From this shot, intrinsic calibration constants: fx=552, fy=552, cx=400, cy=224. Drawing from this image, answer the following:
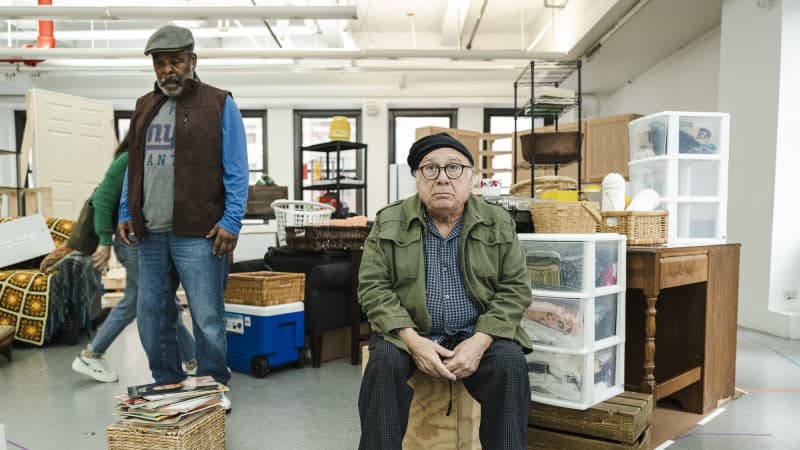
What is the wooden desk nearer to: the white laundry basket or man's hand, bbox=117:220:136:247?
man's hand, bbox=117:220:136:247

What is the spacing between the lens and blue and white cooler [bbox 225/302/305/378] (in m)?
Answer: 3.21

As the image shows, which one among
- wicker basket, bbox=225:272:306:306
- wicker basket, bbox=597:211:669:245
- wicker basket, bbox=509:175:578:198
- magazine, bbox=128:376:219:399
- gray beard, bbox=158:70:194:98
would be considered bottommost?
magazine, bbox=128:376:219:399

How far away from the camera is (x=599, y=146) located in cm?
758

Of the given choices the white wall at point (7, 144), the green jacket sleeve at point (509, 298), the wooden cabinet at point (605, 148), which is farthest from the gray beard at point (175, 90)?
the white wall at point (7, 144)

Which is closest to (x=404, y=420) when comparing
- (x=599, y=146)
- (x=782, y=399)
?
(x=782, y=399)

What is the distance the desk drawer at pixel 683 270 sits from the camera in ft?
7.32

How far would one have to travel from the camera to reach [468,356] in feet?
5.51

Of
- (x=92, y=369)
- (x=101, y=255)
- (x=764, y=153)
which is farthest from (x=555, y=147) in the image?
(x=92, y=369)

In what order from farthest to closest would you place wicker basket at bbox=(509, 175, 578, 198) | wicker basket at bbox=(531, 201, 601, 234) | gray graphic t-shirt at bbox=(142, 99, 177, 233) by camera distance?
wicker basket at bbox=(509, 175, 578, 198), gray graphic t-shirt at bbox=(142, 99, 177, 233), wicker basket at bbox=(531, 201, 601, 234)

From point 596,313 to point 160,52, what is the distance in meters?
2.03

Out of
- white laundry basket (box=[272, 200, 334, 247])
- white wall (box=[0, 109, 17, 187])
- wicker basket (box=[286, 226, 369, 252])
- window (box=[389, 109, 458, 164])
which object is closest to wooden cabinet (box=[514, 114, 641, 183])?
window (box=[389, 109, 458, 164])

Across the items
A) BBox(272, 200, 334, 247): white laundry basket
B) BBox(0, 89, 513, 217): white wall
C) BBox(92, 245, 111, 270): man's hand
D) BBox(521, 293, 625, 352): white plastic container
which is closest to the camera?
BBox(521, 293, 625, 352): white plastic container

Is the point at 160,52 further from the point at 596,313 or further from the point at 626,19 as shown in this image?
the point at 626,19

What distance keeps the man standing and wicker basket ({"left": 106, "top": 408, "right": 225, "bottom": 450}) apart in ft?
1.43
